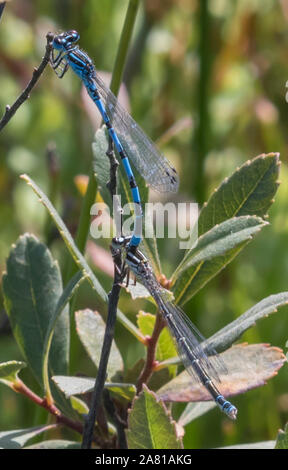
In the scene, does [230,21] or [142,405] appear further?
[230,21]

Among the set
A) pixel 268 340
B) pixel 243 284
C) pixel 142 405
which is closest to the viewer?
pixel 142 405

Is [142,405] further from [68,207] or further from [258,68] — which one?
[258,68]

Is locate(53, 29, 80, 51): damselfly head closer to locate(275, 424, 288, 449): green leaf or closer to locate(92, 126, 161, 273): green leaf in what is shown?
locate(92, 126, 161, 273): green leaf

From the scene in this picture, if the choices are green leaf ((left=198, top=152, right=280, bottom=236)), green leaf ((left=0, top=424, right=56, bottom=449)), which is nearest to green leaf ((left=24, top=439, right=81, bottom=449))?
green leaf ((left=0, top=424, right=56, bottom=449))

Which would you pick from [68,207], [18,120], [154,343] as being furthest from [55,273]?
[18,120]

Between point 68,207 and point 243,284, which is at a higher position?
point 68,207

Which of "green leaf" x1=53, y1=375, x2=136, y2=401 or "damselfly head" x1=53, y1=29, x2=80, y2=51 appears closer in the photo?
"green leaf" x1=53, y1=375, x2=136, y2=401
